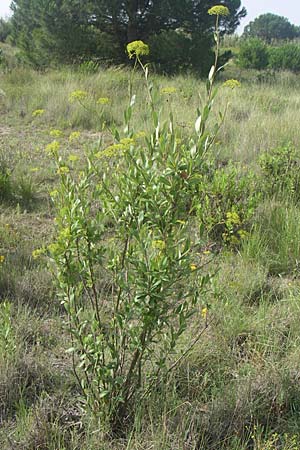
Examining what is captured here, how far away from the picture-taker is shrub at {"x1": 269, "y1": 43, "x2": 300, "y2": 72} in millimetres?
15414

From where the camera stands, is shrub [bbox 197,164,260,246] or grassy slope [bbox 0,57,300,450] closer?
grassy slope [bbox 0,57,300,450]

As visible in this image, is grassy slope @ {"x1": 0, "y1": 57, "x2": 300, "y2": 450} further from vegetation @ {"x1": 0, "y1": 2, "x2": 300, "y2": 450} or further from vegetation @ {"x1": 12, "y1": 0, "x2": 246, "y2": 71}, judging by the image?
vegetation @ {"x1": 12, "y1": 0, "x2": 246, "y2": 71}

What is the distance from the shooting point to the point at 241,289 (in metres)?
2.49

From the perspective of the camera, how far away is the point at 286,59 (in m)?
15.6

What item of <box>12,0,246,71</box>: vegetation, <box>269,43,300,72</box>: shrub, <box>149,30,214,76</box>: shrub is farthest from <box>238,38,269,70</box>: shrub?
<box>149,30,214,76</box>: shrub

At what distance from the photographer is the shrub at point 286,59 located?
50.6 feet

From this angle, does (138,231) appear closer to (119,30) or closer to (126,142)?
(126,142)

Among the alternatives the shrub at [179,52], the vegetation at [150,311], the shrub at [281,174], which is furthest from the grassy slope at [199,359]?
the shrub at [179,52]

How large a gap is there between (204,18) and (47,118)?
239 inches

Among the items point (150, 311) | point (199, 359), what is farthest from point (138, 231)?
point (199, 359)

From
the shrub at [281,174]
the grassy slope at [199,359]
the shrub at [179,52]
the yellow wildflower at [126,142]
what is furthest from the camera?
the shrub at [179,52]

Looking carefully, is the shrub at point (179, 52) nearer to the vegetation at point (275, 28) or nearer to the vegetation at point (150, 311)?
the vegetation at point (150, 311)

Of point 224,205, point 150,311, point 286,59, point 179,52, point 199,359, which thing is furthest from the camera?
point 286,59

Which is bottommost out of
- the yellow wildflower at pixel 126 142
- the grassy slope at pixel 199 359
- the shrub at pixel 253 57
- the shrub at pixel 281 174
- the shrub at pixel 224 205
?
the grassy slope at pixel 199 359
